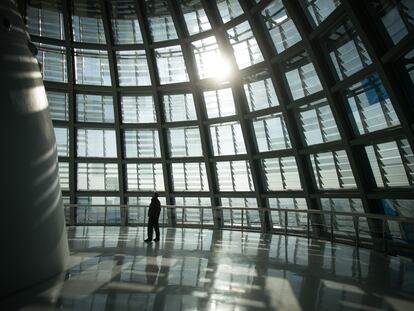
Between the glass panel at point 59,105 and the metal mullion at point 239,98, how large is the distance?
8.17 metres

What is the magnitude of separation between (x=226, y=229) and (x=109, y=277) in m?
8.99

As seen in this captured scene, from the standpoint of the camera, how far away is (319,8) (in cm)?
1153

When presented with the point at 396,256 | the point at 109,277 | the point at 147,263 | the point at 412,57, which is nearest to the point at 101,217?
the point at 147,263

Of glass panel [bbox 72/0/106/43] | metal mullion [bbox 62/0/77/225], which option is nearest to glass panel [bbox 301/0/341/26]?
glass panel [bbox 72/0/106/43]

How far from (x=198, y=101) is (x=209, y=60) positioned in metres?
Result: 1.88

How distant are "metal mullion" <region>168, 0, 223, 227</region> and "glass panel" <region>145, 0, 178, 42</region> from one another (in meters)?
0.72

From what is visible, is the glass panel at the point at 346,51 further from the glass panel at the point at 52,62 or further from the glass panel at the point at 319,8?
the glass panel at the point at 52,62

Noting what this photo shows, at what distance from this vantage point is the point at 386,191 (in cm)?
1134

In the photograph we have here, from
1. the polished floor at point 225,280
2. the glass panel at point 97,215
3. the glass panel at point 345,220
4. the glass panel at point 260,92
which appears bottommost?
the polished floor at point 225,280

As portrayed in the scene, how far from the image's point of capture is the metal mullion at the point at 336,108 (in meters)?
11.7

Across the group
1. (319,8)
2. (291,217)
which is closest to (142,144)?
(291,217)

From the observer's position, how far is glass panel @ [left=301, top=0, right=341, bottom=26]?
11.1 m

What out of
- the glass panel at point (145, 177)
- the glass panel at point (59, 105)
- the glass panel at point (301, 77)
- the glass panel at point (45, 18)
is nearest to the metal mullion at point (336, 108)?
the glass panel at point (301, 77)

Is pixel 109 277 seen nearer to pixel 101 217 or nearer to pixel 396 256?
pixel 396 256
